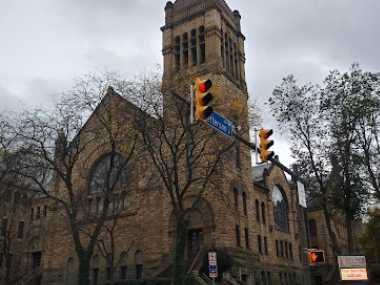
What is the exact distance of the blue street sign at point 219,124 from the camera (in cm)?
1522

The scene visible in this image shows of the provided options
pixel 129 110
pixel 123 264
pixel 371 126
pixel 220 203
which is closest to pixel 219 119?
pixel 129 110

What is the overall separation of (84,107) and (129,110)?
3.16 m

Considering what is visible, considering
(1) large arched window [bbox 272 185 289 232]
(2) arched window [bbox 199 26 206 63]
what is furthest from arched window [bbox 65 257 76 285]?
(2) arched window [bbox 199 26 206 63]

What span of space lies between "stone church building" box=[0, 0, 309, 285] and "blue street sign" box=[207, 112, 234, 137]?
12.9 metres

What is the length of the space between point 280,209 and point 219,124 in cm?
4096

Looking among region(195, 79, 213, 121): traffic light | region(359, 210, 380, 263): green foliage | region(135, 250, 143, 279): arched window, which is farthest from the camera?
region(359, 210, 380, 263): green foliage

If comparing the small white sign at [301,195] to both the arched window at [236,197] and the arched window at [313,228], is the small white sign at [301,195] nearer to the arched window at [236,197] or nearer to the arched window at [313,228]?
the arched window at [236,197]

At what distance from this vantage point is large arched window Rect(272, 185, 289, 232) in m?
52.4

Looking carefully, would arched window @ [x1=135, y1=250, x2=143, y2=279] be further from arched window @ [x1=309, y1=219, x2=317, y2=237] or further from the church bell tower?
arched window @ [x1=309, y1=219, x2=317, y2=237]

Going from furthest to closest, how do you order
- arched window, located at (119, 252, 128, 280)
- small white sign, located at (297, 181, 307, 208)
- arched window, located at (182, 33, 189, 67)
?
arched window, located at (182, 33, 189, 67), arched window, located at (119, 252, 128, 280), small white sign, located at (297, 181, 307, 208)

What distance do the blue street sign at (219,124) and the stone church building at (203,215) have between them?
12896mm

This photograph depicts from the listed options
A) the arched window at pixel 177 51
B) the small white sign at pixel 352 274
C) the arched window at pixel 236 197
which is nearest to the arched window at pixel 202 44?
the arched window at pixel 177 51

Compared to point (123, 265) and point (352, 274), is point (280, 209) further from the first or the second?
point (352, 274)

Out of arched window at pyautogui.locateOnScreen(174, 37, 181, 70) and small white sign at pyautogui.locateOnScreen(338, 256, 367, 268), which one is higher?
arched window at pyautogui.locateOnScreen(174, 37, 181, 70)
